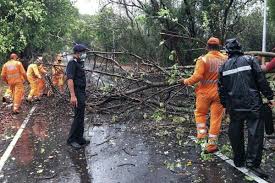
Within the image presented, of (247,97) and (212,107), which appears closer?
(247,97)

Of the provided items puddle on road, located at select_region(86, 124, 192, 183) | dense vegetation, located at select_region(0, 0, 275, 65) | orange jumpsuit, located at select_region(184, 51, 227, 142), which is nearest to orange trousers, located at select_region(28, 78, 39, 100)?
dense vegetation, located at select_region(0, 0, 275, 65)

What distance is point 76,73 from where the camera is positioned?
26.4ft

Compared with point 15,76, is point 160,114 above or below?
below

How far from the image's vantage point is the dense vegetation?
641 inches

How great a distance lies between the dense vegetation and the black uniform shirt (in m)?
4.88

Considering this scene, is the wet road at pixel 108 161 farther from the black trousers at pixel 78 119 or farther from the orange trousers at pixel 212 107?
the orange trousers at pixel 212 107

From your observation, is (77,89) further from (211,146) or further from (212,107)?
(211,146)

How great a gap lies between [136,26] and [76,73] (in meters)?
15.6

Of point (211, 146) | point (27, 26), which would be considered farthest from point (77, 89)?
point (27, 26)

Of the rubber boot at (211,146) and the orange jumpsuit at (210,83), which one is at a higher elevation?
the orange jumpsuit at (210,83)

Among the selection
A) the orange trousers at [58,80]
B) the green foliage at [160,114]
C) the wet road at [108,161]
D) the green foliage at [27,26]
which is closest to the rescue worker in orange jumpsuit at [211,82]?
the wet road at [108,161]

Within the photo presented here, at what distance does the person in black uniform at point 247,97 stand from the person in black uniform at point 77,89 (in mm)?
3026

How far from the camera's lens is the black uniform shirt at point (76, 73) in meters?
7.90

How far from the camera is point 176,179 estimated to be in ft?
19.5
